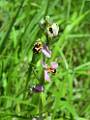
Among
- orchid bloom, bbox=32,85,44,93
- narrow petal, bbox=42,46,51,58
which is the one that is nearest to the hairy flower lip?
orchid bloom, bbox=32,85,44,93

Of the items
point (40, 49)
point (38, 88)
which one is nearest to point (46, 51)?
point (40, 49)

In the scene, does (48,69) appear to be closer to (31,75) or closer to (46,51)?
(46,51)

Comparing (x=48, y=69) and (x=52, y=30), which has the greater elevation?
(x=52, y=30)

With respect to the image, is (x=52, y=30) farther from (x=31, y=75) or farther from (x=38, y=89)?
(x=31, y=75)

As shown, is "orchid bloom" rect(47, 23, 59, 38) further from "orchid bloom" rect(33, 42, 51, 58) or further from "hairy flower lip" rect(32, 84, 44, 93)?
"hairy flower lip" rect(32, 84, 44, 93)

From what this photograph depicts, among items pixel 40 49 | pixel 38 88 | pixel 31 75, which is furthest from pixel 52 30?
pixel 31 75

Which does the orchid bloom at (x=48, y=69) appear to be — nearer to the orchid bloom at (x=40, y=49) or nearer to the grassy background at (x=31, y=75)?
the orchid bloom at (x=40, y=49)

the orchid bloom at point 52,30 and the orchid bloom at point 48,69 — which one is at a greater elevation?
the orchid bloom at point 52,30

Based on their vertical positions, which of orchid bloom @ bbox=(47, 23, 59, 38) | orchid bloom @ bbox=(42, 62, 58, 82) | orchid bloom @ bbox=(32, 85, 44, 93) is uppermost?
orchid bloom @ bbox=(47, 23, 59, 38)

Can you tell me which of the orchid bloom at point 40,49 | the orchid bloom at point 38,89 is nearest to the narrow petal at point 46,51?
the orchid bloom at point 40,49

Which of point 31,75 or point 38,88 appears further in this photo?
point 31,75

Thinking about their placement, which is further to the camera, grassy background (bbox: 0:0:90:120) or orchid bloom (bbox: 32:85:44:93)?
grassy background (bbox: 0:0:90:120)
